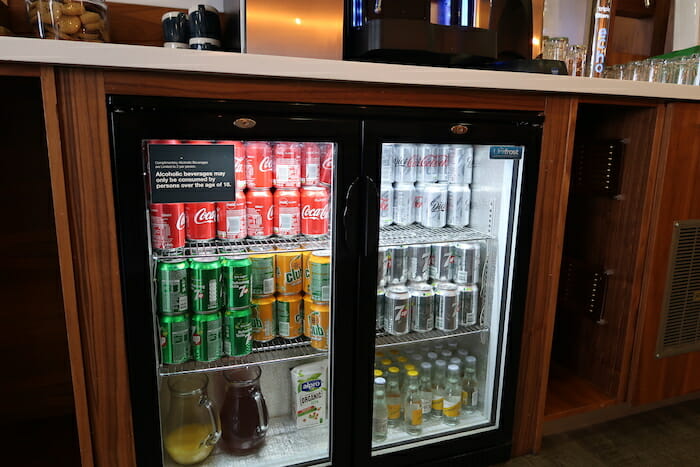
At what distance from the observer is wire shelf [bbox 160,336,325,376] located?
1.34 metres

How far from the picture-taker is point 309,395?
5.16ft

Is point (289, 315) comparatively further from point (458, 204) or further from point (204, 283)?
point (458, 204)

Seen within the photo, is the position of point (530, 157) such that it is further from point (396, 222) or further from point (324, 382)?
point (324, 382)

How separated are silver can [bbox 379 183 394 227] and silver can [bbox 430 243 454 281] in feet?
0.57

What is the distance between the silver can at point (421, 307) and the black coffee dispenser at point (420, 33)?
70cm

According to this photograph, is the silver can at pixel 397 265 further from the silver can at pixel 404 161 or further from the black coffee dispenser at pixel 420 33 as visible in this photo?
the black coffee dispenser at pixel 420 33

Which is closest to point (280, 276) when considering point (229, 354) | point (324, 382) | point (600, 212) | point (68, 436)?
point (229, 354)

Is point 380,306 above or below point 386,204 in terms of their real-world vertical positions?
below

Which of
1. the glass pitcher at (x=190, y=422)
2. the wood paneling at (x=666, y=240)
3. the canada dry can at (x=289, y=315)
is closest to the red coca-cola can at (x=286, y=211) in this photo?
the canada dry can at (x=289, y=315)

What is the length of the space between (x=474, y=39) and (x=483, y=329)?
917 mm

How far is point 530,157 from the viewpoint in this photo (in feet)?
4.66

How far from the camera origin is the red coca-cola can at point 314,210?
4.56ft

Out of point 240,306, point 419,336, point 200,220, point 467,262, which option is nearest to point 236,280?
point 240,306

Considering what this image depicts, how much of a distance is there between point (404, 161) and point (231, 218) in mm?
585
